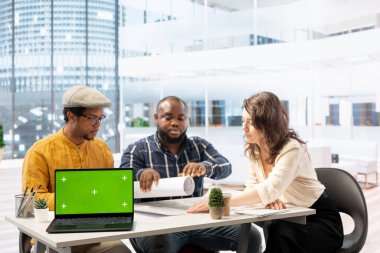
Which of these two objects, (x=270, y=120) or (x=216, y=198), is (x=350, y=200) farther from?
(x=216, y=198)

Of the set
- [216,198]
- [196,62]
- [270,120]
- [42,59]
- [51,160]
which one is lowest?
[216,198]

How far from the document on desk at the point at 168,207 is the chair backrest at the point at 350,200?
0.75m

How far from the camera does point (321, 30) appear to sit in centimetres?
913

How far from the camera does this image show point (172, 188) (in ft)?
7.64

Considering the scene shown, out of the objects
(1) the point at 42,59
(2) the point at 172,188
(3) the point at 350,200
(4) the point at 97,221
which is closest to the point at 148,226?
(4) the point at 97,221

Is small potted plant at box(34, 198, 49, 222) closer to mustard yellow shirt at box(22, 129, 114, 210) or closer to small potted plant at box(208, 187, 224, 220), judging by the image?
mustard yellow shirt at box(22, 129, 114, 210)

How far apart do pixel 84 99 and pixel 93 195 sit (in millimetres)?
725

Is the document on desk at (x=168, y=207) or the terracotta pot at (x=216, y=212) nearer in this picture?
the terracotta pot at (x=216, y=212)

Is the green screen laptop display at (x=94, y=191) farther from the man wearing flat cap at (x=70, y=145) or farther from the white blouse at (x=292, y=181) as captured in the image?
the white blouse at (x=292, y=181)

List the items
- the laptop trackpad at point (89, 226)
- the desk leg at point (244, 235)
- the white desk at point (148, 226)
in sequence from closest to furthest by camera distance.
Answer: the white desk at point (148, 226) → the laptop trackpad at point (89, 226) → the desk leg at point (244, 235)

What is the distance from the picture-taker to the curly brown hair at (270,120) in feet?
7.98

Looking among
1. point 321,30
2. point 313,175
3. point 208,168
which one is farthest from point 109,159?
point 321,30

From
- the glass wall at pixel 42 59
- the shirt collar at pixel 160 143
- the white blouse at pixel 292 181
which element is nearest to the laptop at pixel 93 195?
the white blouse at pixel 292 181

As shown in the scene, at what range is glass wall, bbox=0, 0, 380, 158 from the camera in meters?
9.12
